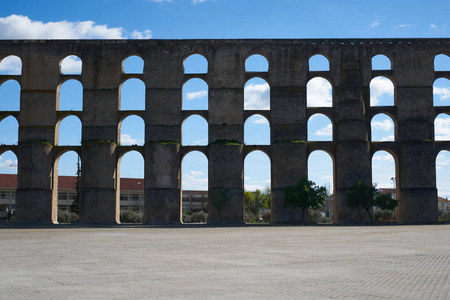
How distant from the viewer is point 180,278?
8961 millimetres

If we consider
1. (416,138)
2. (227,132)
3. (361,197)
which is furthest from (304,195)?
(416,138)

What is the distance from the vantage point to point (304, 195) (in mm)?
40438

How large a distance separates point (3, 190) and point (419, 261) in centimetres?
7599

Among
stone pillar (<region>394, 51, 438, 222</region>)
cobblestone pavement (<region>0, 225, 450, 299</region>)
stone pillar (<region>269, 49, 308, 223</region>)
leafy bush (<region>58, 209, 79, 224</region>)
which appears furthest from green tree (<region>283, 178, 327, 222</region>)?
cobblestone pavement (<region>0, 225, 450, 299</region>)

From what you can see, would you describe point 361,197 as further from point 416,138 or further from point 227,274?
point 227,274

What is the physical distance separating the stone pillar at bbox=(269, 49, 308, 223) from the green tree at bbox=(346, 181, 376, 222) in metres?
4.10

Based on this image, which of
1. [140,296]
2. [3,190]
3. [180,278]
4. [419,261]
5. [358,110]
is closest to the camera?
[140,296]

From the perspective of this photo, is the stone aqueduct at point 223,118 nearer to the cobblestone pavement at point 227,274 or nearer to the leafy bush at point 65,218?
the leafy bush at point 65,218

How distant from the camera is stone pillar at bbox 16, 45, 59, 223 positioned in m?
43.4

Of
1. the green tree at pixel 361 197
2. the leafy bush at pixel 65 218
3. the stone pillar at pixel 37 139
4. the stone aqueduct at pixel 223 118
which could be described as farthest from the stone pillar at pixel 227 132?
the leafy bush at pixel 65 218

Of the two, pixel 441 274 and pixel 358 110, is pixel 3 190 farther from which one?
pixel 441 274

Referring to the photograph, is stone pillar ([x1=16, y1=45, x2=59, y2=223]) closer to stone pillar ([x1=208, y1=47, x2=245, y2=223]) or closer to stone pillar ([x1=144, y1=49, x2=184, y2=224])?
stone pillar ([x1=144, y1=49, x2=184, y2=224])

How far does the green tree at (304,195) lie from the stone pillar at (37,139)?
2008 cm

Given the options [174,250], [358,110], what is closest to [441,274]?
[174,250]
